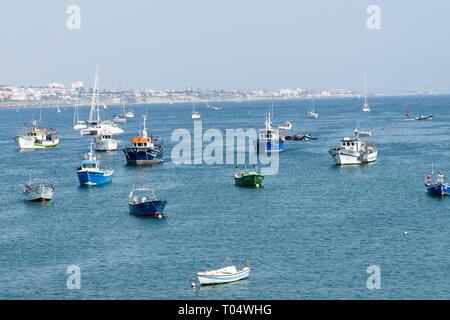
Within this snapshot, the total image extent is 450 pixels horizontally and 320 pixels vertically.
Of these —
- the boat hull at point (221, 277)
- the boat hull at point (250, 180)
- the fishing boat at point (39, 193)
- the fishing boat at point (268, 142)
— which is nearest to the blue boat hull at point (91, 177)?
the fishing boat at point (39, 193)

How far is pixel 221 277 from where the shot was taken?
50.1m

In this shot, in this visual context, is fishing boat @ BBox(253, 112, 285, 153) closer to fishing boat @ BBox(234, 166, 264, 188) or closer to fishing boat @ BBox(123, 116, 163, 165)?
fishing boat @ BBox(123, 116, 163, 165)

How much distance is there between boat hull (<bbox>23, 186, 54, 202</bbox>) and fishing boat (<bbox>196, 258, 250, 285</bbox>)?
41.7 metres

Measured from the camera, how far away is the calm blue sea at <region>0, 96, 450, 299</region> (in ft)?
164

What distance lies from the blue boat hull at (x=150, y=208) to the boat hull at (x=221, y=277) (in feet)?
86.7

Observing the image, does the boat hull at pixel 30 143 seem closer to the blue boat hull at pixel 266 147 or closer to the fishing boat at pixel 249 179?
the blue boat hull at pixel 266 147

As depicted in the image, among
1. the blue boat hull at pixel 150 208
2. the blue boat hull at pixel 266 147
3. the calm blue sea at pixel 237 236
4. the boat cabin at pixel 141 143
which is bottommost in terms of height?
the calm blue sea at pixel 237 236

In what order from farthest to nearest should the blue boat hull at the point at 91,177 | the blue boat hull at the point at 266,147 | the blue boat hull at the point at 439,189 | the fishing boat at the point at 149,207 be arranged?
1. the blue boat hull at the point at 266,147
2. the blue boat hull at the point at 91,177
3. the blue boat hull at the point at 439,189
4. the fishing boat at the point at 149,207

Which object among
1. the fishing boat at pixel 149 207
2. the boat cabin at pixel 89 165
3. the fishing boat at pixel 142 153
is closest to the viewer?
the fishing boat at pixel 149 207

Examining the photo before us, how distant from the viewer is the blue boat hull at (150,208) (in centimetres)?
7556

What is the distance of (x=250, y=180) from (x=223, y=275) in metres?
46.3

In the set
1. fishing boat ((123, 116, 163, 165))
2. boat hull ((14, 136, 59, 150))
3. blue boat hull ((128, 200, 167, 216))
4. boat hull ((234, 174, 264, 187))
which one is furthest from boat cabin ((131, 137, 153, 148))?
blue boat hull ((128, 200, 167, 216))

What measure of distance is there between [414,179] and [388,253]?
147 feet

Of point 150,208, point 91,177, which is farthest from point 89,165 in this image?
point 150,208
